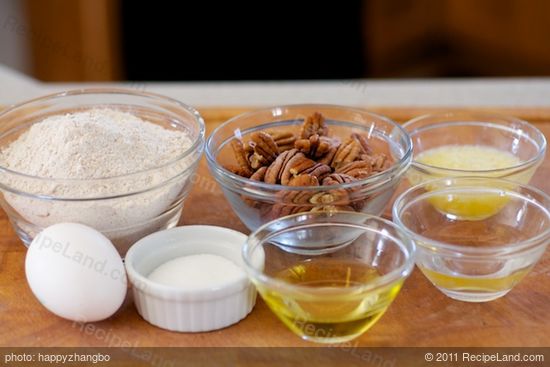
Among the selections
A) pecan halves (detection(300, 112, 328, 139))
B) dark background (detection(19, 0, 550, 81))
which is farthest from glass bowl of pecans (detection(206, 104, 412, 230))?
dark background (detection(19, 0, 550, 81))

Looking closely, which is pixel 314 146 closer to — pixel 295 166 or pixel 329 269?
pixel 295 166

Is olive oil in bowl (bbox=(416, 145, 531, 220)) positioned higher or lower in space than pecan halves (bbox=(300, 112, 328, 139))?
lower

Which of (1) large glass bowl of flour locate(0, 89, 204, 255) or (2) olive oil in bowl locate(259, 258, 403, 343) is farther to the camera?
(1) large glass bowl of flour locate(0, 89, 204, 255)

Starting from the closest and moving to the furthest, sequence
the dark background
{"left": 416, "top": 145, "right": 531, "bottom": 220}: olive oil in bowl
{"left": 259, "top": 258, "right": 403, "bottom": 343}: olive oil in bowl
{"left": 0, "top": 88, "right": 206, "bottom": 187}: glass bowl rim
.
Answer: {"left": 259, "top": 258, "right": 403, "bottom": 343}: olive oil in bowl
{"left": 0, "top": 88, "right": 206, "bottom": 187}: glass bowl rim
{"left": 416, "top": 145, "right": 531, "bottom": 220}: olive oil in bowl
the dark background

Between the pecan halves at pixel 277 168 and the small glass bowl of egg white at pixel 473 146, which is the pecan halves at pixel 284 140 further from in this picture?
the small glass bowl of egg white at pixel 473 146

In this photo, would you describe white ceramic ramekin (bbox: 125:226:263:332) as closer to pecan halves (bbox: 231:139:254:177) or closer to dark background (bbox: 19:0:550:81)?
pecan halves (bbox: 231:139:254:177)

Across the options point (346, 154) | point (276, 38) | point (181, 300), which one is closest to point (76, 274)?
point (181, 300)

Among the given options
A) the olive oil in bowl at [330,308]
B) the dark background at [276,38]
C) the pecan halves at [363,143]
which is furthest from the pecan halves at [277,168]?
the dark background at [276,38]

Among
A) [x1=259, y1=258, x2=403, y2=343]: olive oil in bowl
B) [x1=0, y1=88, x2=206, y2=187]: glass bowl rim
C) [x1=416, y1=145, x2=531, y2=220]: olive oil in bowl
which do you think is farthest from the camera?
[x1=416, y1=145, x2=531, y2=220]: olive oil in bowl

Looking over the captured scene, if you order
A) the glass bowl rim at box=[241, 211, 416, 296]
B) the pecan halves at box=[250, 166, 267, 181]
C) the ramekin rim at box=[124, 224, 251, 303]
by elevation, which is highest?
the pecan halves at box=[250, 166, 267, 181]
